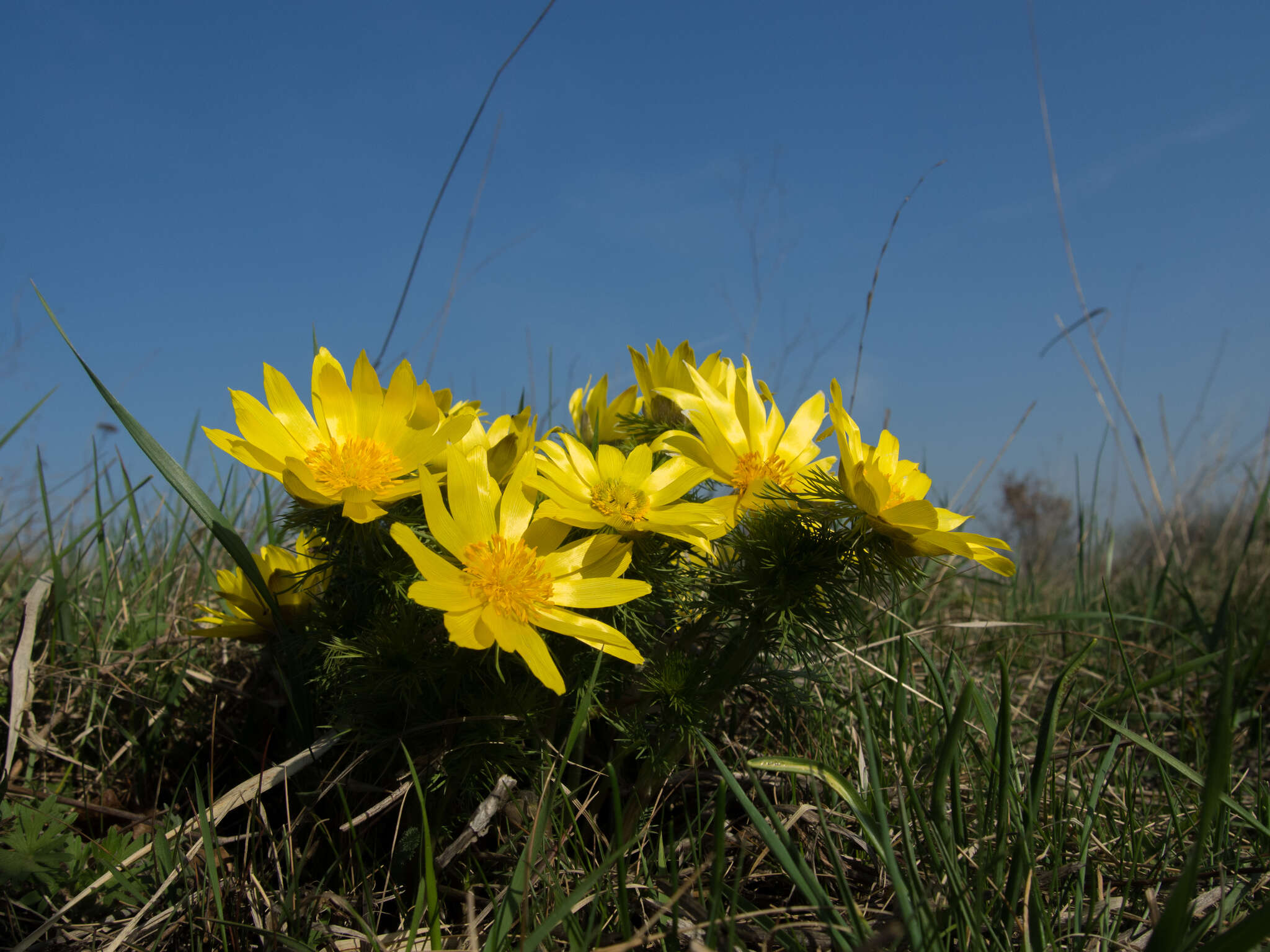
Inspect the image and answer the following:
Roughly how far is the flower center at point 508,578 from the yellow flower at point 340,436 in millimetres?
150

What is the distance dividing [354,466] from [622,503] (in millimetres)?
421

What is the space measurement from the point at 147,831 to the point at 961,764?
1.71 m

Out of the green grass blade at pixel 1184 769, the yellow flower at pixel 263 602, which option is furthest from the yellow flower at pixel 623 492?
the green grass blade at pixel 1184 769

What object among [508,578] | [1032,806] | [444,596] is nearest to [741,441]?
[508,578]

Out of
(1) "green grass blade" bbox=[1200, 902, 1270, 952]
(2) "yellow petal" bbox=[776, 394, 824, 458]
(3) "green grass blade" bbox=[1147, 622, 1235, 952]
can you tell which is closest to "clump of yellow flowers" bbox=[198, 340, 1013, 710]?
(2) "yellow petal" bbox=[776, 394, 824, 458]

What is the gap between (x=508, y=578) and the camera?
1155 millimetres

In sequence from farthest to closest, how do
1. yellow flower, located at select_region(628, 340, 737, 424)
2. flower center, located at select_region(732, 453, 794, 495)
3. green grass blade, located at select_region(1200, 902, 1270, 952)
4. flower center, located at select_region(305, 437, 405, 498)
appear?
yellow flower, located at select_region(628, 340, 737, 424), flower center, located at select_region(732, 453, 794, 495), flower center, located at select_region(305, 437, 405, 498), green grass blade, located at select_region(1200, 902, 1270, 952)

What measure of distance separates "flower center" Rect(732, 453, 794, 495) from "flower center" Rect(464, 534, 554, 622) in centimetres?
42

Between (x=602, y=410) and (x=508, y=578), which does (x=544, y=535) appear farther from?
(x=602, y=410)

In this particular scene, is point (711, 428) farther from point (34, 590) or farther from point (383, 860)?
point (34, 590)

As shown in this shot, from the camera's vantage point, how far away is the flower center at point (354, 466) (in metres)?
1.22

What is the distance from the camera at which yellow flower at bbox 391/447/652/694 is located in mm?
1062

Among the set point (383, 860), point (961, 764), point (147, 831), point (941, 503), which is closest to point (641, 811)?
point (383, 860)

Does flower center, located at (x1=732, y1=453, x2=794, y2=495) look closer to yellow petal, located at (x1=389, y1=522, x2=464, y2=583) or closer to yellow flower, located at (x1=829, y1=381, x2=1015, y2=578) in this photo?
Answer: yellow flower, located at (x1=829, y1=381, x2=1015, y2=578)
